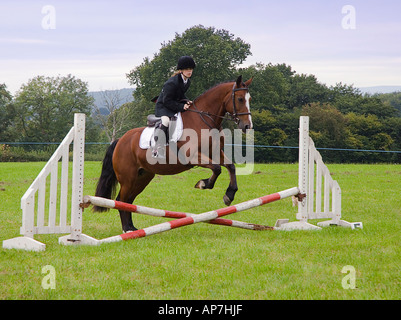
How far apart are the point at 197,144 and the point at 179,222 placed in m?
1.02

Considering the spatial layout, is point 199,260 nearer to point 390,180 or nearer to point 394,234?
point 394,234

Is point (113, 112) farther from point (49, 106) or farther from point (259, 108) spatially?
point (259, 108)

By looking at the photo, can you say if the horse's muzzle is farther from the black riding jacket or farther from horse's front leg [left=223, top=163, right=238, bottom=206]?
the black riding jacket

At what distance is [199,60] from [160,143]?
25671 mm

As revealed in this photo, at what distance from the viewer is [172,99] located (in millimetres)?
5879

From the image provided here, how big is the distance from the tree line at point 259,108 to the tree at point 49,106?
0.08 m

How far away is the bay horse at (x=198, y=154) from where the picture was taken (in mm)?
5566

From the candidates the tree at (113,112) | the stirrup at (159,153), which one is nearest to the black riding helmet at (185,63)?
the stirrup at (159,153)

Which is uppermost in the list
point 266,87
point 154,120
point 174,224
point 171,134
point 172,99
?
point 266,87

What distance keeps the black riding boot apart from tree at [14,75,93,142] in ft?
107

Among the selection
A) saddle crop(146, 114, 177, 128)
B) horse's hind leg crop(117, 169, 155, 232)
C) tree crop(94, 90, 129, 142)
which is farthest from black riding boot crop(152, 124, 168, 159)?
tree crop(94, 90, 129, 142)

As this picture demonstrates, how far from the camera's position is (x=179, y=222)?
5277mm

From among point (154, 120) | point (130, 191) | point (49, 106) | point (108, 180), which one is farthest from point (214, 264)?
point (49, 106)
